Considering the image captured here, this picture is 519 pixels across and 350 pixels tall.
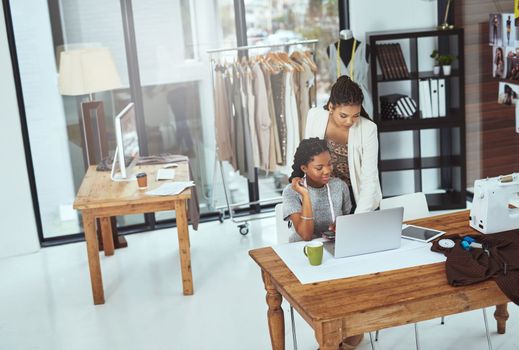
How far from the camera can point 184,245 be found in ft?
16.0

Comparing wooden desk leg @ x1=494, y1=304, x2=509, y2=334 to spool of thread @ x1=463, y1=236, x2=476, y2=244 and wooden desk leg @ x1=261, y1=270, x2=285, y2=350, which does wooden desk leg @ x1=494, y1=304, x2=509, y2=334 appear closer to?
spool of thread @ x1=463, y1=236, x2=476, y2=244

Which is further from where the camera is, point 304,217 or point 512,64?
point 512,64

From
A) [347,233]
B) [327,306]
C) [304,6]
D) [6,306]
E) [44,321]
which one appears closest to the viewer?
[327,306]

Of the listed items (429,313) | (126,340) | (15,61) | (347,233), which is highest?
(15,61)

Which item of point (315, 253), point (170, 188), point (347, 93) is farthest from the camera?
point (170, 188)

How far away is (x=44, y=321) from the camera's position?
4.75m

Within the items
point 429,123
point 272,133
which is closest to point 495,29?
point 429,123

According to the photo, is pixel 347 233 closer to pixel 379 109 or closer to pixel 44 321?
pixel 44 321

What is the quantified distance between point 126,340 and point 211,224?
2.26 meters

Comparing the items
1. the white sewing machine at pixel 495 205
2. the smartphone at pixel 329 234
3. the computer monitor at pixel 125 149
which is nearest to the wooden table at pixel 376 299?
the smartphone at pixel 329 234

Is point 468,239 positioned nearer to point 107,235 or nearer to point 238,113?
point 238,113

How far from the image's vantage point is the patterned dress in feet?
13.3

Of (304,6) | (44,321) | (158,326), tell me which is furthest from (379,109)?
(44,321)

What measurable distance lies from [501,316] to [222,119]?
2903 millimetres
